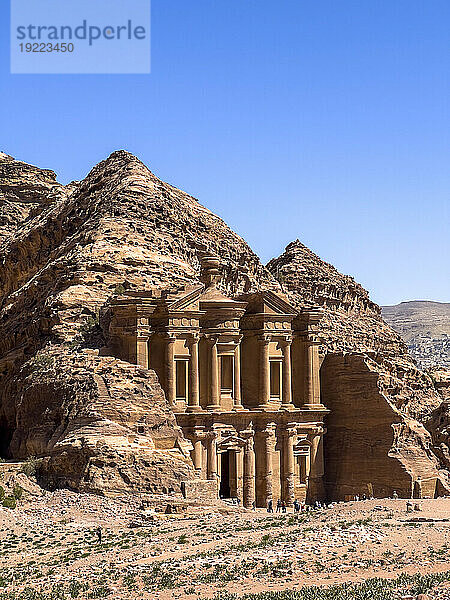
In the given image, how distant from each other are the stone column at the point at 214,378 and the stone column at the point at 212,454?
1556 millimetres

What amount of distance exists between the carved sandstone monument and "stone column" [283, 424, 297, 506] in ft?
0.23

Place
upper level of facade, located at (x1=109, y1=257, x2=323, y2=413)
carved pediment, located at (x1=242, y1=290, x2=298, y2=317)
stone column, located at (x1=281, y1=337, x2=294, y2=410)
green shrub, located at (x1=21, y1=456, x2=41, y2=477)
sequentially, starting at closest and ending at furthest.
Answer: green shrub, located at (x1=21, y1=456, x2=41, y2=477) < upper level of facade, located at (x1=109, y1=257, x2=323, y2=413) < carved pediment, located at (x1=242, y1=290, x2=298, y2=317) < stone column, located at (x1=281, y1=337, x2=294, y2=410)

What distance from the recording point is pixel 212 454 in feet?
188

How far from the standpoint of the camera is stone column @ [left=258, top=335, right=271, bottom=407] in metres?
60.3

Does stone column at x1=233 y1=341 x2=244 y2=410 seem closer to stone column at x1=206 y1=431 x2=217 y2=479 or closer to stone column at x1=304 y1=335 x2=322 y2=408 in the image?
stone column at x1=206 y1=431 x2=217 y2=479

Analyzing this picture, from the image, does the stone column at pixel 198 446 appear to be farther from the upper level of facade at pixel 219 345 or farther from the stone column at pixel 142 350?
the stone column at pixel 142 350

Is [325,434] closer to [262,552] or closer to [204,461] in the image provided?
[204,461]

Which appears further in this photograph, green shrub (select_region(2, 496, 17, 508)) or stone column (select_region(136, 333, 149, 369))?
stone column (select_region(136, 333, 149, 369))

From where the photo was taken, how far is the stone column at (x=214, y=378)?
2285 inches

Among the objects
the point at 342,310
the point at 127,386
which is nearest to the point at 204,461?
the point at 127,386

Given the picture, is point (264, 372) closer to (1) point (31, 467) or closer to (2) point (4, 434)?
(2) point (4, 434)

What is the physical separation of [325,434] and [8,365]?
758 inches

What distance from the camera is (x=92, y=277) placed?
63.6 m

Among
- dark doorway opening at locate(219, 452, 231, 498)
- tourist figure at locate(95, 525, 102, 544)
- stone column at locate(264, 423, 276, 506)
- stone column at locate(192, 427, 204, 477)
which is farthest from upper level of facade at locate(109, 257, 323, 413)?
tourist figure at locate(95, 525, 102, 544)
